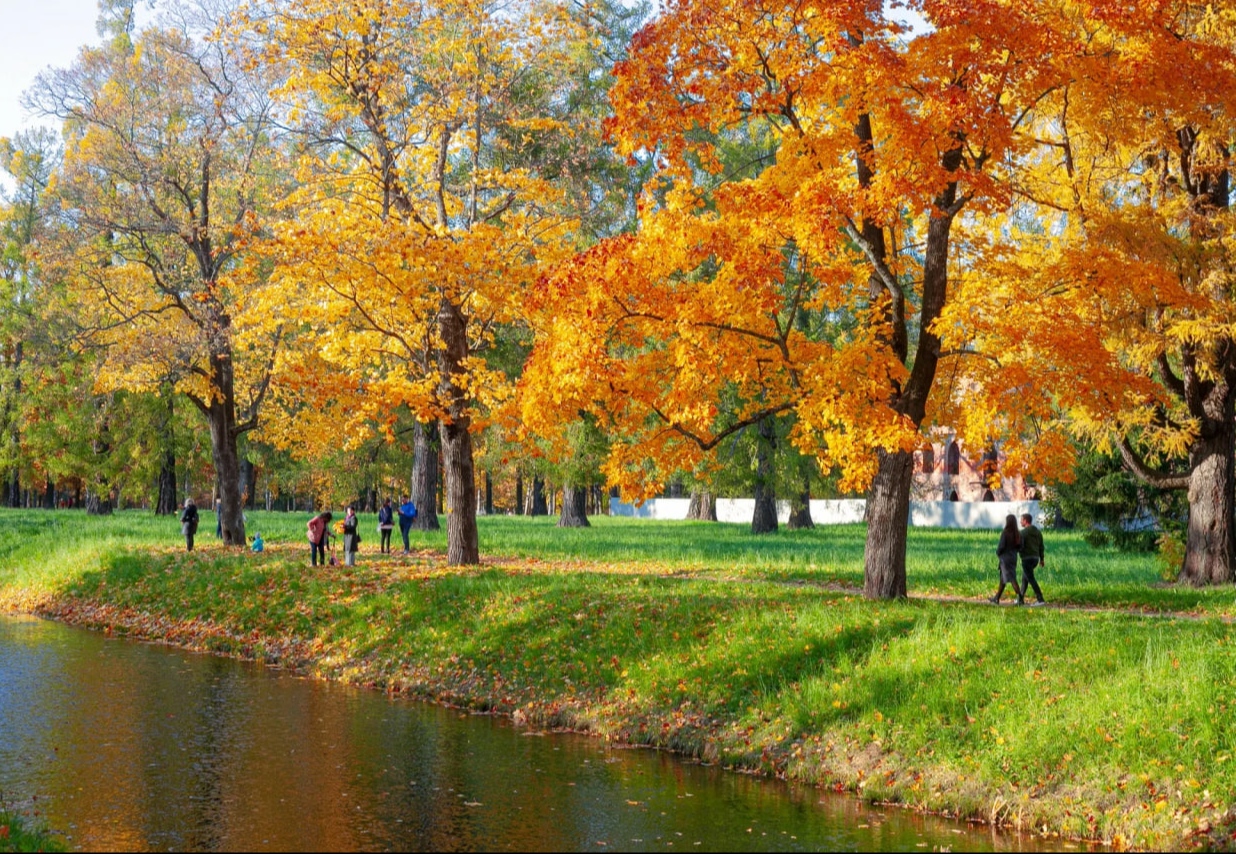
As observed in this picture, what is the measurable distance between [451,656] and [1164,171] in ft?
51.4

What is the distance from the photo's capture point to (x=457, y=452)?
2497 centimetres

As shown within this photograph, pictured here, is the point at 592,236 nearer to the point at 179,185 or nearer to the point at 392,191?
the point at 392,191

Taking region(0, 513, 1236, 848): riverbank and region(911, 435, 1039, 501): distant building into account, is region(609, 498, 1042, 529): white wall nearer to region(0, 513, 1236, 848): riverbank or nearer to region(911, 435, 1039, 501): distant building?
region(911, 435, 1039, 501): distant building

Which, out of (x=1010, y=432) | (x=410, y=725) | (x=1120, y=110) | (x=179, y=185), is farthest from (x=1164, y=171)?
(x=179, y=185)

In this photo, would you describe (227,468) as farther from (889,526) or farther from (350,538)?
(889,526)

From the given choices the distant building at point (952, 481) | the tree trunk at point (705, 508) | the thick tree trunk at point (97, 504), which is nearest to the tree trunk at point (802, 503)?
the tree trunk at point (705, 508)

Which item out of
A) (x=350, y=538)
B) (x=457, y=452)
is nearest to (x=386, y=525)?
(x=350, y=538)

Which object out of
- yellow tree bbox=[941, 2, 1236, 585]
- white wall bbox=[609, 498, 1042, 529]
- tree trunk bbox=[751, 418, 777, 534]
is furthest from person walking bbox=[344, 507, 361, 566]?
white wall bbox=[609, 498, 1042, 529]

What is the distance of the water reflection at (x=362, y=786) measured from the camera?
32.5 feet

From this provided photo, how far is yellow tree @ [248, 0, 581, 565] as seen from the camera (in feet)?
71.2

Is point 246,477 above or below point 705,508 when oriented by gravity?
above

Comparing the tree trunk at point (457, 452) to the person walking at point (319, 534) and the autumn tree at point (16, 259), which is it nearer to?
the person walking at point (319, 534)

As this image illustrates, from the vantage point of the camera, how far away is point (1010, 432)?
53.6 feet

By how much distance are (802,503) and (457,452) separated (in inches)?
852
